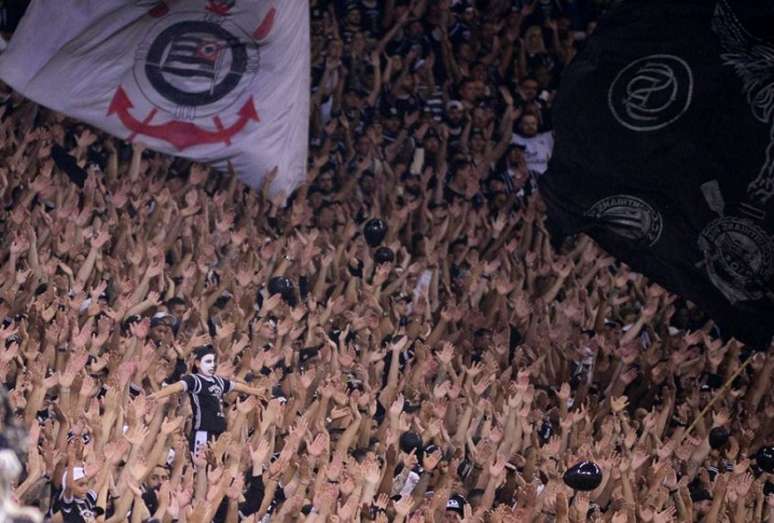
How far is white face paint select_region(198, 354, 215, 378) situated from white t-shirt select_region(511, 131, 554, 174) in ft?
12.6

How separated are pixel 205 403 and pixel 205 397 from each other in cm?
3

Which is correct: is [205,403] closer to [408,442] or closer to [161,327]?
[161,327]

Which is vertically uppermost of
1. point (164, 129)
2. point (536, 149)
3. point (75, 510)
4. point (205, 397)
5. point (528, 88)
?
point (75, 510)

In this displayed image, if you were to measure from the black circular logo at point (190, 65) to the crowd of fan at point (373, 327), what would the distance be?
18.0 inches

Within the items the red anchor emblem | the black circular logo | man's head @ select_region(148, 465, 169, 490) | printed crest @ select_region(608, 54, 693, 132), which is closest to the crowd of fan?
man's head @ select_region(148, 465, 169, 490)

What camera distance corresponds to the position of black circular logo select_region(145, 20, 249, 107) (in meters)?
8.75

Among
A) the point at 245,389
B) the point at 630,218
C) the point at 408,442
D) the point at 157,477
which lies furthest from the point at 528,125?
the point at 157,477

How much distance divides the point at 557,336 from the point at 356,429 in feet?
6.57

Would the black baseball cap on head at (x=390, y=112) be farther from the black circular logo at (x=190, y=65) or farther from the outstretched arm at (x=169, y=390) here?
the outstretched arm at (x=169, y=390)

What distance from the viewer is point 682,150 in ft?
23.8

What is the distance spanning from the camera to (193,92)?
28.8 ft

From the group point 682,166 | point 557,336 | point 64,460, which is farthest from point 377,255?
point 64,460

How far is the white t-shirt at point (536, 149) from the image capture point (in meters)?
9.77

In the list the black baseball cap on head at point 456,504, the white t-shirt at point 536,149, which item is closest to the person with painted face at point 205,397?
the black baseball cap on head at point 456,504
